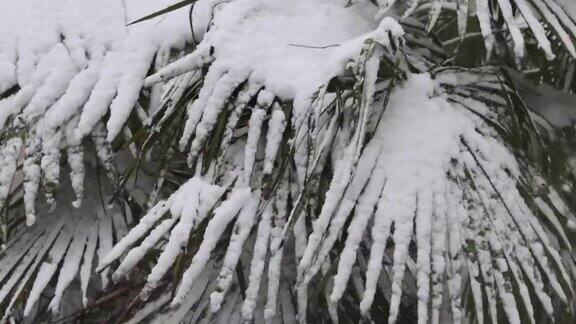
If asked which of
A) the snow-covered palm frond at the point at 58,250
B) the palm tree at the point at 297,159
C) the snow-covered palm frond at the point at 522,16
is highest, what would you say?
the snow-covered palm frond at the point at 522,16

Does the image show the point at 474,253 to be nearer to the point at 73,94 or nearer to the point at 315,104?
the point at 315,104

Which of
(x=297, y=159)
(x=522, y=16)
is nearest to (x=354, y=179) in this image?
(x=297, y=159)

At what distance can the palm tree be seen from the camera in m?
0.92

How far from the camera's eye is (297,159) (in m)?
0.99

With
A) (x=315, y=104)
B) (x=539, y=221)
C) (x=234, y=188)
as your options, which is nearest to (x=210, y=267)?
(x=234, y=188)

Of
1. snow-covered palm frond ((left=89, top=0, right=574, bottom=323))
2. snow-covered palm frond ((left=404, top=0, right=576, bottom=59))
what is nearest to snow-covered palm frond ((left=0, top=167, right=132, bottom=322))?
snow-covered palm frond ((left=89, top=0, right=574, bottom=323))

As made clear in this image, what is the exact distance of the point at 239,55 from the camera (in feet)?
3.30

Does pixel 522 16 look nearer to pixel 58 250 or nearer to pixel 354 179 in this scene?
pixel 354 179

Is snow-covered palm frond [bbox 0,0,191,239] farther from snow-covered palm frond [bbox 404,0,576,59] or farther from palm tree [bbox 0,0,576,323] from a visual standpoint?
snow-covered palm frond [bbox 404,0,576,59]

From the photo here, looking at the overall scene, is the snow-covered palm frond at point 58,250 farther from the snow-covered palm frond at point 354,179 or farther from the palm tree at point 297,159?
the snow-covered palm frond at point 354,179

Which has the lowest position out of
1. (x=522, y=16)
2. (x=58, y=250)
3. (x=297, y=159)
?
(x=58, y=250)

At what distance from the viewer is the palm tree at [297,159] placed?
0.92 metres

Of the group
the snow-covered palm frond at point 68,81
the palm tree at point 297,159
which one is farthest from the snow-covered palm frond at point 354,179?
the snow-covered palm frond at point 68,81

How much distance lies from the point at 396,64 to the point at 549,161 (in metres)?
0.30
